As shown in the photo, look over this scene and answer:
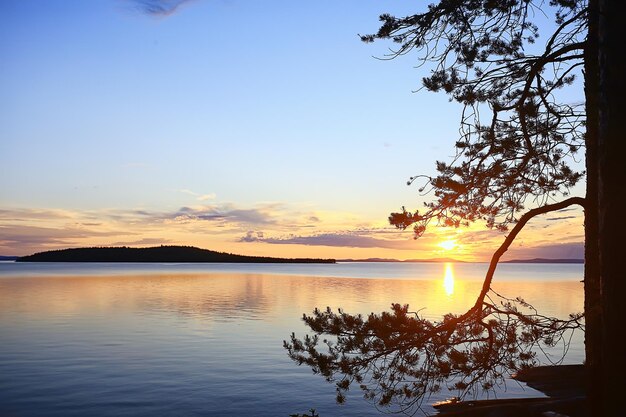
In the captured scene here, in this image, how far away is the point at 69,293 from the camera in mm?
70625

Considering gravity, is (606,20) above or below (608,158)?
above

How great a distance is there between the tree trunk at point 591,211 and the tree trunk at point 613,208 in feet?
4.27

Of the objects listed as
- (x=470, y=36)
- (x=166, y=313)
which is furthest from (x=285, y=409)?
(x=166, y=313)

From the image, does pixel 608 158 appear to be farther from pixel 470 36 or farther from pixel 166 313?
pixel 166 313

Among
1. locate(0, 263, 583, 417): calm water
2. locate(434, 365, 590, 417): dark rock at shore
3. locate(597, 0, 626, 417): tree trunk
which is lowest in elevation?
locate(0, 263, 583, 417): calm water

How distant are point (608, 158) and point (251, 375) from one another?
1997 cm

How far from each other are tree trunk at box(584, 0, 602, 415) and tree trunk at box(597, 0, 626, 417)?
1301 millimetres

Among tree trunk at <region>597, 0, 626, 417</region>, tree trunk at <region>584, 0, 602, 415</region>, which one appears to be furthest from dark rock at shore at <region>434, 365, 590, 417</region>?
tree trunk at <region>597, 0, 626, 417</region>

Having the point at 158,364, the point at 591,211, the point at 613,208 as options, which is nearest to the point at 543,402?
the point at 591,211

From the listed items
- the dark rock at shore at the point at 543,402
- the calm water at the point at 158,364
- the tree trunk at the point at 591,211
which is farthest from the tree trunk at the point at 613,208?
the calm water at the point at 158,364

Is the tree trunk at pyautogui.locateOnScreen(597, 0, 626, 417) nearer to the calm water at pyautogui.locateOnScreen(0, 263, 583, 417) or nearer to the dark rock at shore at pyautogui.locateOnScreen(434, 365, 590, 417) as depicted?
the dark rock at shore at pyautogui.locateOnScreen(434, 365, 590, 417)

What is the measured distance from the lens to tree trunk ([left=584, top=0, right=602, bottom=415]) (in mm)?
9273

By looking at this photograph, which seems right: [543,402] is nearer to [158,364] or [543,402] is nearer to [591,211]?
[591,211]

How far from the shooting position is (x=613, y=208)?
25.8 feet
